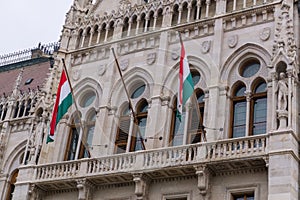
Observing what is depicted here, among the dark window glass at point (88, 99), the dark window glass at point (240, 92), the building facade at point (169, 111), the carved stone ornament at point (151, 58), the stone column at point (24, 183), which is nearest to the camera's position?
the building facade at point (169, 111)

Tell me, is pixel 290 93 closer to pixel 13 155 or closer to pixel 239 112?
pixel 239 112

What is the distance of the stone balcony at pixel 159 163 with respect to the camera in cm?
2369

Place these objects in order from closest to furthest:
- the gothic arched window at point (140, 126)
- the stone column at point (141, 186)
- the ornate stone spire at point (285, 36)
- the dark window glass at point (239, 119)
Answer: the ornate stone spire at point (285, 36) < the stone column at point (141, 186) < the dark window glass at point (239, 119) < the gothic arched window at point (140, 126)

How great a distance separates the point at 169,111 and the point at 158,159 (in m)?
3.21

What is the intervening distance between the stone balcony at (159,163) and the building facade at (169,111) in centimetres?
5

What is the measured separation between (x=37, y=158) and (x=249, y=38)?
11.9 metres

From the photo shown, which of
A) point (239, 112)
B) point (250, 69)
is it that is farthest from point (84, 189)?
point (250, 69)

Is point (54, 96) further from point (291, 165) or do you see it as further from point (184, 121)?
point (291, 165)

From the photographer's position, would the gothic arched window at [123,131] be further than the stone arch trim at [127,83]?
No

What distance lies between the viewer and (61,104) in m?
28.4

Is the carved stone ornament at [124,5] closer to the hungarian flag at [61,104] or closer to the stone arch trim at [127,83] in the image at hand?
the stone arch trim at [127,83]

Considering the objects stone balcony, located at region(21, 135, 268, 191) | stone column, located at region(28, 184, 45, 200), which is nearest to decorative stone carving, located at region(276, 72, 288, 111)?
stone balcony, located at region(21, 135, 268, 191)

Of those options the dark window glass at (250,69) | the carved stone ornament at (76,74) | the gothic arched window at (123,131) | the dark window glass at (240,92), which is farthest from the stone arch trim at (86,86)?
the dark window glass at (250,69)

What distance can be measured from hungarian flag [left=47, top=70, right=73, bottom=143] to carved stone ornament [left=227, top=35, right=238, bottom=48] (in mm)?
7919
